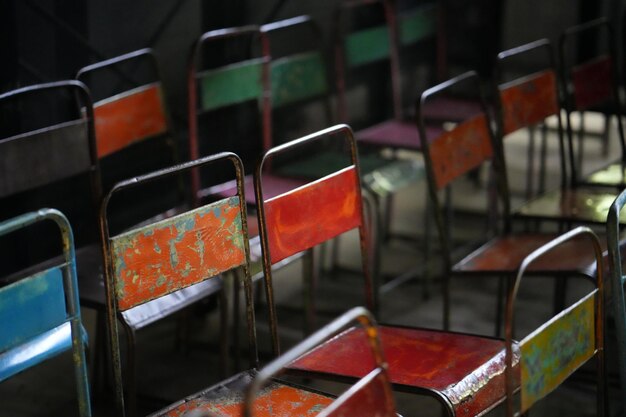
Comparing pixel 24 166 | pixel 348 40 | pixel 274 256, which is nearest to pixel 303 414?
pixel 274 256

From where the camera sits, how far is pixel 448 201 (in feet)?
13.8

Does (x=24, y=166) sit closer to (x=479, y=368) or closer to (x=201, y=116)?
(x=201, y=116)

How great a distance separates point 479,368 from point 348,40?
85.6 inches

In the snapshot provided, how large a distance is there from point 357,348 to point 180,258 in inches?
22.2

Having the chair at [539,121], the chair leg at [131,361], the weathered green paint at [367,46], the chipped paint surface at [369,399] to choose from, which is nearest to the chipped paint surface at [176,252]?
the chair leg at [131,361]

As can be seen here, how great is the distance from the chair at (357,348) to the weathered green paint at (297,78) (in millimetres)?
1202

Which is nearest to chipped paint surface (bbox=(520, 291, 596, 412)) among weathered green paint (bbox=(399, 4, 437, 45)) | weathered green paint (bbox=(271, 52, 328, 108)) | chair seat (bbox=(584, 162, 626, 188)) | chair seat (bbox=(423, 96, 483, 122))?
chair seat (bbox=(584, 162, 626, 188))

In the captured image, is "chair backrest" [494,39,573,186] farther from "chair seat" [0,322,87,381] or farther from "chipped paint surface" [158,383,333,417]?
"chair seat" [0,322,87,381]

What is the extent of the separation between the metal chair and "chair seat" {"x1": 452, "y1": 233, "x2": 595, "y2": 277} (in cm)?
48

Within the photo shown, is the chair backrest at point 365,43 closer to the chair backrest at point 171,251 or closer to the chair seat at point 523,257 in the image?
the chair seat at point 523,257

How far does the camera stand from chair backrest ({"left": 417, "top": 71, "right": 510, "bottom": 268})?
3184 mm

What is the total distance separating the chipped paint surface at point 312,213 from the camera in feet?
8.52

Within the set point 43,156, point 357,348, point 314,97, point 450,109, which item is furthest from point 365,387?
point 450,109

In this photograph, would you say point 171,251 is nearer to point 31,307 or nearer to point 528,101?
point 31,307
